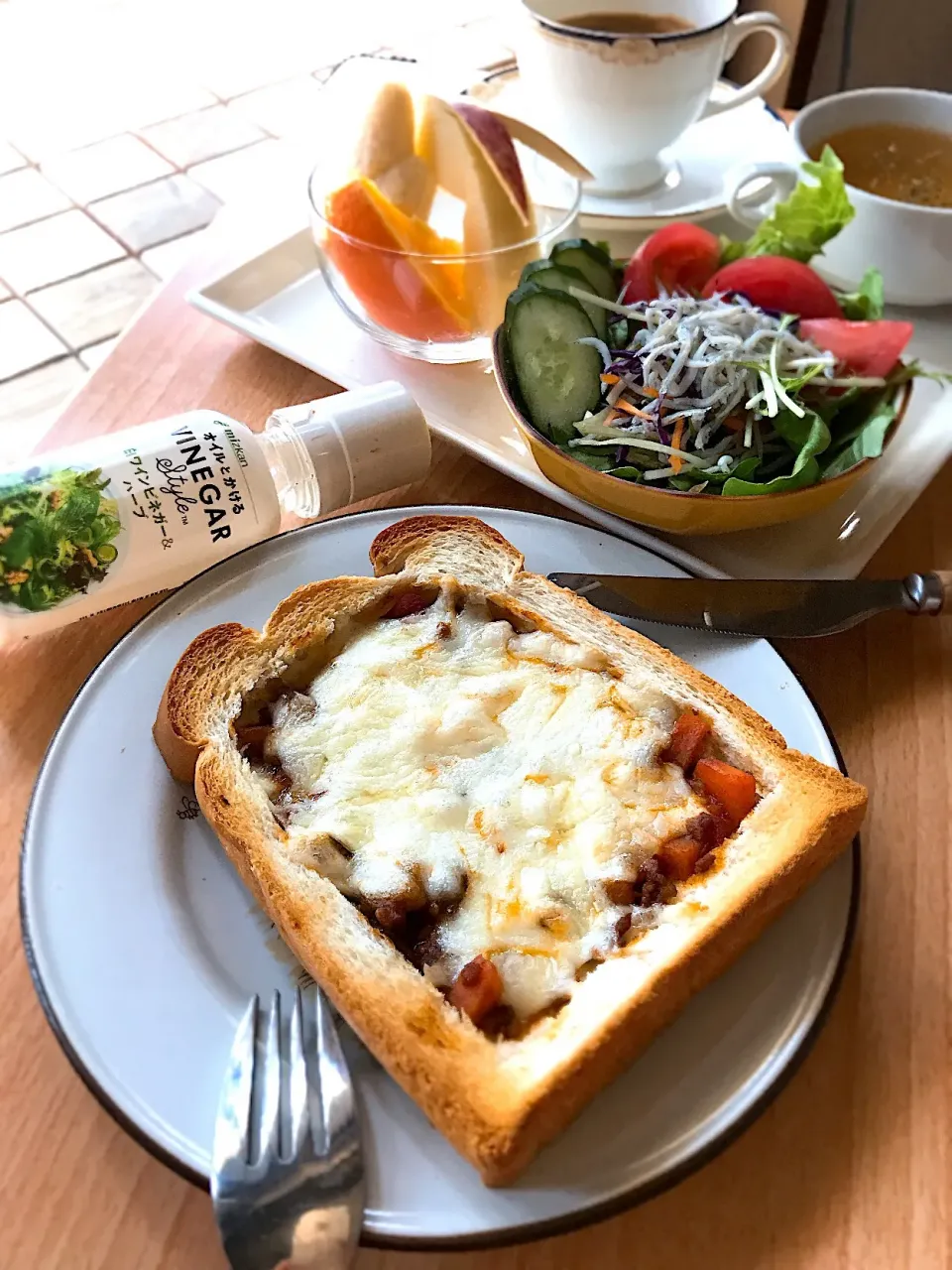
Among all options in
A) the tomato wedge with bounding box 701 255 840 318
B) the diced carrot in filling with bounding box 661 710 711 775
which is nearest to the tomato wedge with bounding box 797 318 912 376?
the tomato wedge with bounding box 701 255 840 318

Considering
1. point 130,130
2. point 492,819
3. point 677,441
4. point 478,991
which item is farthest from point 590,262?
point 130,130

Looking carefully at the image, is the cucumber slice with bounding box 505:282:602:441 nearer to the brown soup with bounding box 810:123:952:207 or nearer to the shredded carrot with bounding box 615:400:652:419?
the shredded carrot with bounding box 615:400:652:419

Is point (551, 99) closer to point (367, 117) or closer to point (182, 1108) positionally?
point (367, 117)

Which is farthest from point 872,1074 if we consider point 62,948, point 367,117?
Result: point 367,117

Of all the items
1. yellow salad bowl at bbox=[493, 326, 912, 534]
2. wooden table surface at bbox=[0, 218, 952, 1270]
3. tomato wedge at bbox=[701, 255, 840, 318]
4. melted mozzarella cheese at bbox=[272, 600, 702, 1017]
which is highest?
tomato wedge at bbox=[701, 255, 840, 318]

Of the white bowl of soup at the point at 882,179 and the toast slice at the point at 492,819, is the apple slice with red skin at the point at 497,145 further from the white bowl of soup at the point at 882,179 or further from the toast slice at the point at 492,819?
the toast slice at the point at 492,819

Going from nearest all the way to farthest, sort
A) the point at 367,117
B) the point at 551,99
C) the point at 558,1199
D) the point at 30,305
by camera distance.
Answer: the point at 558,1199, the point at 367,117, the point at 551,99, the point at 30,305
